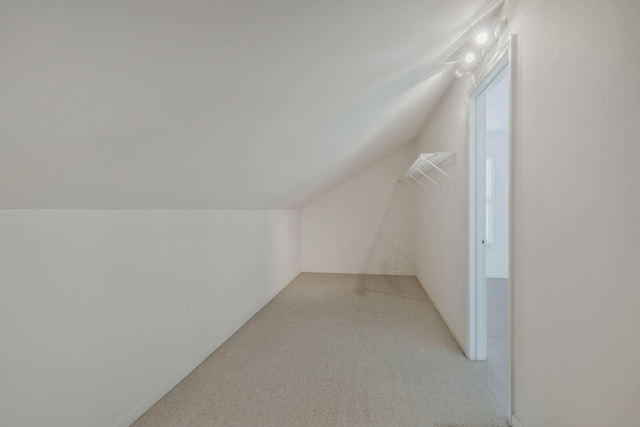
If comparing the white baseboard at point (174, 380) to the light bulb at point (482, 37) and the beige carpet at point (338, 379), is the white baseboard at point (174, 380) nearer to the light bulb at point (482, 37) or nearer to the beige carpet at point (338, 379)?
the beige carpet at point (338, 379)

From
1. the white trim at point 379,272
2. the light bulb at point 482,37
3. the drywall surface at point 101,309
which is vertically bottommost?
the white trim at point 379,272

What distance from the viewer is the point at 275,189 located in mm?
3016

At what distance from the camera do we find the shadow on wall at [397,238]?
538 cm

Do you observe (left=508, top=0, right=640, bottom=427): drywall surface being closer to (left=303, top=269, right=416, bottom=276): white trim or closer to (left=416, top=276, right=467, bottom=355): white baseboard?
(left=416, top=276, right=467, bottom=355): white baseboard

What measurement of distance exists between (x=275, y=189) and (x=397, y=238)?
305 cm

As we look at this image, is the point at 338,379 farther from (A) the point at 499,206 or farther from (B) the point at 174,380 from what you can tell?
(A) the point at 499,206

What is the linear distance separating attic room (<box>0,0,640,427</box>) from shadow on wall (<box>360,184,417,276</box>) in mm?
2442

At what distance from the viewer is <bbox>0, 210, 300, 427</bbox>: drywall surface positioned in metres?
1.18

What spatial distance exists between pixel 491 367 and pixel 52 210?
2.73 meters

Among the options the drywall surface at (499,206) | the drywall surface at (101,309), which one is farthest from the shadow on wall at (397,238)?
the drywall surface at (101,309)

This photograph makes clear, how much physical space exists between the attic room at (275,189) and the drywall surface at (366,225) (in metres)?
2.46

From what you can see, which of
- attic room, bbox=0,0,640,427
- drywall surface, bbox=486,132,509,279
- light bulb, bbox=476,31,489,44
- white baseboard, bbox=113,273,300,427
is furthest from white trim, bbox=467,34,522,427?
drywall surface, bbox=486,132,509,279

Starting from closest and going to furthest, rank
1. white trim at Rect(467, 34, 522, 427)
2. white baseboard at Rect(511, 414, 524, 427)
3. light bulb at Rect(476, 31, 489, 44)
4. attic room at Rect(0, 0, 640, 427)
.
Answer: attic room at Rect(0, 0, 640, 427) → white baseboard at Rect(511, 414, 524, 427) → white trim at Rect(467, 34, 522, 427) → light bulb at Rect(476, 31, 489, 44)

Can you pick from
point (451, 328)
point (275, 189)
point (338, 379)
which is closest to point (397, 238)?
point (451, 328)
